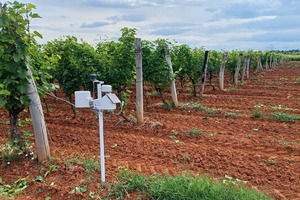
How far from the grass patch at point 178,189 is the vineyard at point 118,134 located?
0.08m

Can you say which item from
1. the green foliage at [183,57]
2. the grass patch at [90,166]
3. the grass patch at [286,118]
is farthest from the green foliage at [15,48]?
the green foliage at [183,57]

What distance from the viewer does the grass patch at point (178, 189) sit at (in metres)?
3.25

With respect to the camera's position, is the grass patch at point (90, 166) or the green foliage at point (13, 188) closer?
the green foliage at point (13, 188)

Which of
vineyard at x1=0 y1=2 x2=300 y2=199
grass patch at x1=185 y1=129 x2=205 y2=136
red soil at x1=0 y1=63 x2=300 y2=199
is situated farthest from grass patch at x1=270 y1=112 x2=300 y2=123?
grass patch at x1=185 y1=129 x2=205 y2=136

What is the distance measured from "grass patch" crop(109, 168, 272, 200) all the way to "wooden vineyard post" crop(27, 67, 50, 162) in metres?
1.33

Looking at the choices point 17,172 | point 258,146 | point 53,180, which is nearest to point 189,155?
point 258,146

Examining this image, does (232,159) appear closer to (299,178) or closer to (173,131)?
(299,178)

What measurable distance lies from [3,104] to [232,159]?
3.43 meters

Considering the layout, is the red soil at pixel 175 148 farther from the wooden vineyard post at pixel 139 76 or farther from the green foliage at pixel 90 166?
the wooden vineyard post at pixel 139 76

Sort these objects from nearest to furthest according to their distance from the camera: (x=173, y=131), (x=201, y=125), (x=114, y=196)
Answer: (x=114, y=196) → (x=173, y=131) → (x=201, y=125)

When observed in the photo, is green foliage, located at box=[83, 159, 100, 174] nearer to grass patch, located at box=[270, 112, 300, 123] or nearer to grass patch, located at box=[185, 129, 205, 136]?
grass patch, located at box=[185, 129, 205, 136]

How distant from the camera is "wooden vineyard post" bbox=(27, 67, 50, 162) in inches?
167

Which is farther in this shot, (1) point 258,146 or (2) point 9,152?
(1) point 258,146

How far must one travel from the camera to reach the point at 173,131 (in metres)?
6.57
